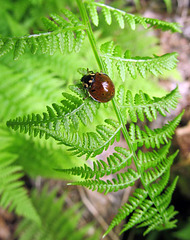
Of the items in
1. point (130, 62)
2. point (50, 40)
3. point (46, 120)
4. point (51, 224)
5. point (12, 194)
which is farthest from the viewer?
point (51, 224)

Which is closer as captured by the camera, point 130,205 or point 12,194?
point 130,205

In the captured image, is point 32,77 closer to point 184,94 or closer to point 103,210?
point 103,210

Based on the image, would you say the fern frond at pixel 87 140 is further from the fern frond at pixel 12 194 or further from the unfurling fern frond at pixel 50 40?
the fern frond at pixel 12 194

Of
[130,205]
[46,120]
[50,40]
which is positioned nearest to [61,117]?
[46,120]

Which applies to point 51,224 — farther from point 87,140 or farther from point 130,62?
point 130,62

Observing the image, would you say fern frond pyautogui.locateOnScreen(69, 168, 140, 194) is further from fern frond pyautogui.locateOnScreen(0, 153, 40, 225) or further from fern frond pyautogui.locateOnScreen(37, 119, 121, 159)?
fern frond pyautogui.locateOnScreen(0, 153, 40, 225)

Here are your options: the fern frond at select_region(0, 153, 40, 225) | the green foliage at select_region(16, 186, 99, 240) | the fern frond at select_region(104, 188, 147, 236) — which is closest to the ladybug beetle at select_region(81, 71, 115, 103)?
the fern frond at select_region(104, 188, 147, 236)
